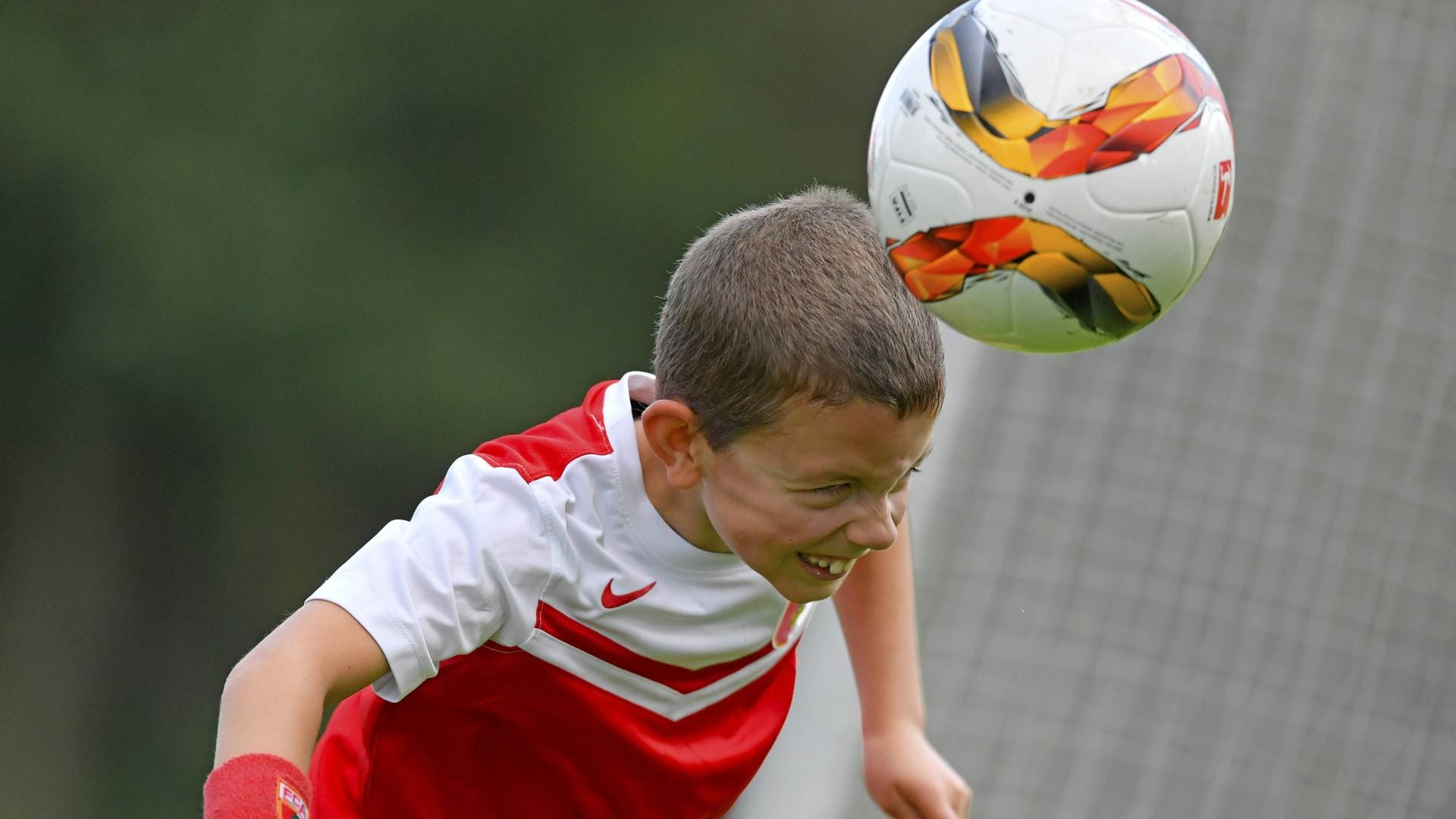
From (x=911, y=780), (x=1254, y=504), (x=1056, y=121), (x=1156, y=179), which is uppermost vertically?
(x=1056, y=121)

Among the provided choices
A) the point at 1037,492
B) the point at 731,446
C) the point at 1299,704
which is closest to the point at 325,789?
the point at 731,446

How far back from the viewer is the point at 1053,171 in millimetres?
2869

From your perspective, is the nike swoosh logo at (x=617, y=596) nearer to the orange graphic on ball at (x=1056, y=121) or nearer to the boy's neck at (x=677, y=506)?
the boy's neck at (x=677, y=506)

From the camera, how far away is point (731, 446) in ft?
10.6

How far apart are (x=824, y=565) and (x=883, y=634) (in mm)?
592

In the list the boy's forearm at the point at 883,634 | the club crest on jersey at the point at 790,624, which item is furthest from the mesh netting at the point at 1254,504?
the club crest on jersey at the point at 790,624

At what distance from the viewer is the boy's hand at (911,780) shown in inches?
140

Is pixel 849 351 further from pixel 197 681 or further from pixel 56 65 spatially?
pixel 56 65

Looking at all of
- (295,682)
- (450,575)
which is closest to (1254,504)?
(450,575)

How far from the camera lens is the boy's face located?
3104mm

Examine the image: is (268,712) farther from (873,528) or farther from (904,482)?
(904,482)

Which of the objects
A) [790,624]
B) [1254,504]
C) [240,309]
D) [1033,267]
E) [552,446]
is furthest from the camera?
[240,309]

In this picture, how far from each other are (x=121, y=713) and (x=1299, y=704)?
889 centimetres

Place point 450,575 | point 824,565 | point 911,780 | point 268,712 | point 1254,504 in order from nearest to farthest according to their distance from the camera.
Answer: point 268,712 → point 450,575 → point 824,565 → point 911,780 → point 1254,504
